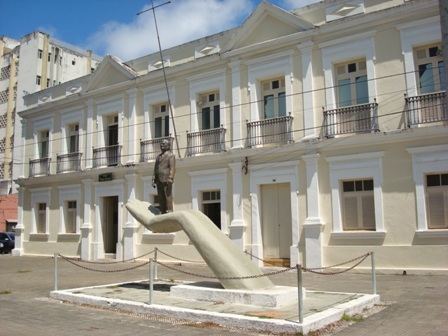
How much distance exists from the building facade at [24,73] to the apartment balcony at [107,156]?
2460cm

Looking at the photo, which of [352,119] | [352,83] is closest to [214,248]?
[352,119]

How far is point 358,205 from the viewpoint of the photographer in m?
14.9

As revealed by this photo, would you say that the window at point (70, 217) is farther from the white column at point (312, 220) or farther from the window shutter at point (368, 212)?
the window shutter at point (368, 212)

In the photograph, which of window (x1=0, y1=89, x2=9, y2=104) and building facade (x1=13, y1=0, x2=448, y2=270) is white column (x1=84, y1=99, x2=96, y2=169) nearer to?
building facade (x1=13, y1=0, x2=448, y2=270)

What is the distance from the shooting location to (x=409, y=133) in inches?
541

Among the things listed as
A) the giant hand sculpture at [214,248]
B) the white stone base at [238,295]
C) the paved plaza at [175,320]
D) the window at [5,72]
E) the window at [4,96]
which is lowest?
the paved plaza at [175,320]

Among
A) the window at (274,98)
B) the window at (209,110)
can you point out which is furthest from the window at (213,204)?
the window at (274,98)

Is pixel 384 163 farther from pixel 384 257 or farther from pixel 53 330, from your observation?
pixel 53 330

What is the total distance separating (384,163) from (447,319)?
23.4 ft

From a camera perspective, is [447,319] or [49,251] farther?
[49,251]

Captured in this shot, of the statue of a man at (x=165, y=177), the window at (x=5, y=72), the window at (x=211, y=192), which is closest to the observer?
the statue of a man at (x=165, y=177)

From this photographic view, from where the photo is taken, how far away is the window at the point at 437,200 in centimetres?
1345

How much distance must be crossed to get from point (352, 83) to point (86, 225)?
13196 millimetres

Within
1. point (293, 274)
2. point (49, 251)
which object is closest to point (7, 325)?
point (293, 274)
